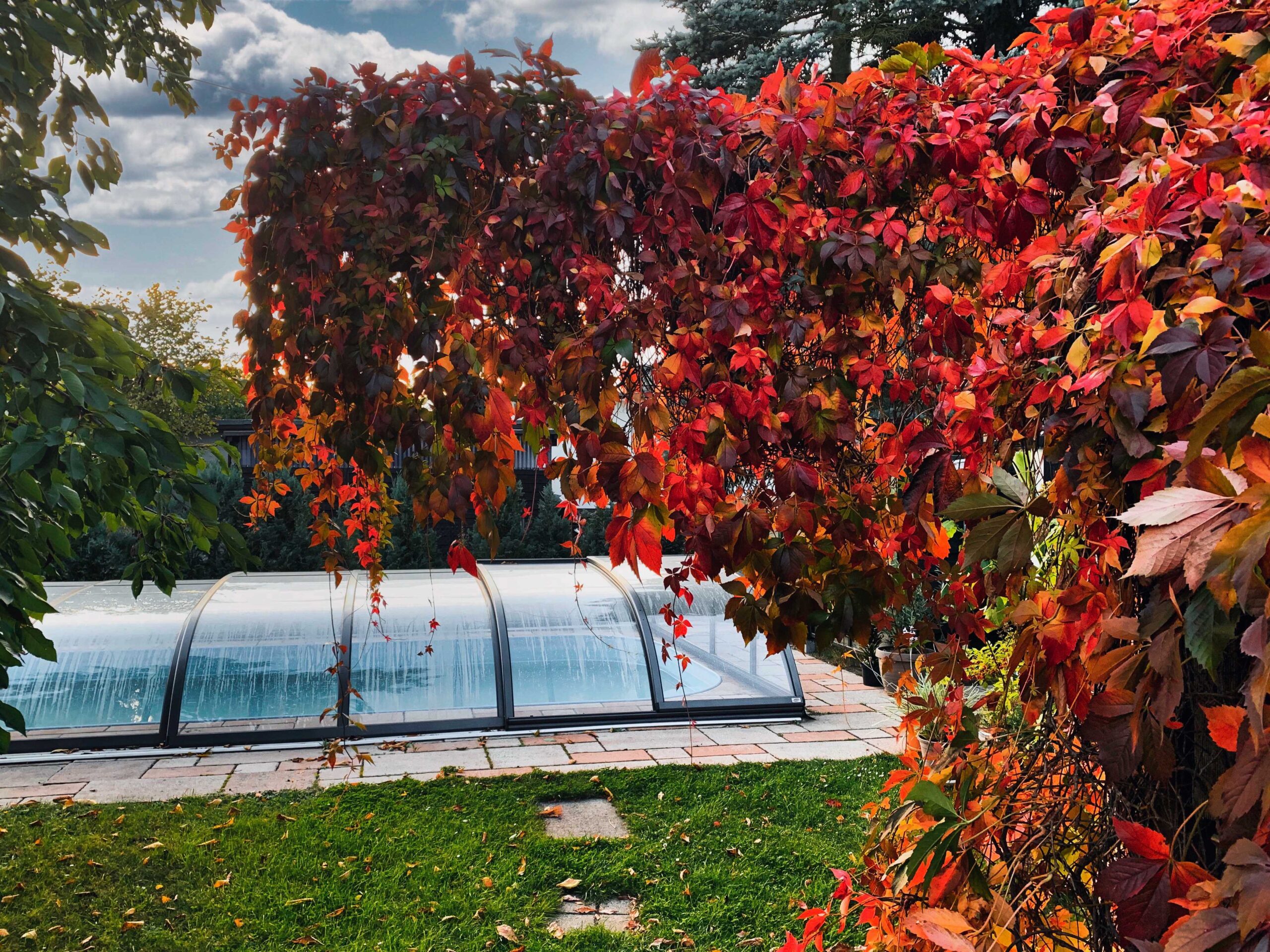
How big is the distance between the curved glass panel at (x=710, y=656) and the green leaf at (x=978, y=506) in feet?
18.7

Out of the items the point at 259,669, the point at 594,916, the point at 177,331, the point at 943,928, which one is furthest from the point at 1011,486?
the point at 177,331

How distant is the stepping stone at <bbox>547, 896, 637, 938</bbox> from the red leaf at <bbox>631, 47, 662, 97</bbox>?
3.45 metres

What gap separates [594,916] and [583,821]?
1034 mm

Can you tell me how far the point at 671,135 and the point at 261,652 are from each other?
5.69 m

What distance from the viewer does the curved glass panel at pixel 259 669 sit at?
243 inches

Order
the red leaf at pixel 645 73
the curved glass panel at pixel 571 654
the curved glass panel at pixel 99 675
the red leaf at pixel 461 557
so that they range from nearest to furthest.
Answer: the red leaf at pixel 461 557 → the red leaf at pixel 645 73 → the curved glass panel at pixel 99 675 → the curved glass panel at pixel 571 654

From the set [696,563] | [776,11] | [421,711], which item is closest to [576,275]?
[696,563]

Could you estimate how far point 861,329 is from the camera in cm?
205

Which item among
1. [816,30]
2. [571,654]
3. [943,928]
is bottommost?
[571,654]

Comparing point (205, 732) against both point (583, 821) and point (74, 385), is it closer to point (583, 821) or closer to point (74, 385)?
point (583, 821)

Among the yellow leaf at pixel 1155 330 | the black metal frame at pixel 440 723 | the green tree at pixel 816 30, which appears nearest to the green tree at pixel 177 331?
the green tree at pixel 816 30

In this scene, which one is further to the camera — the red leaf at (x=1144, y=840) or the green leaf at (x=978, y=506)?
the green leaf at (x=978, y=506)

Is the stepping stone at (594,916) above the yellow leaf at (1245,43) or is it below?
below

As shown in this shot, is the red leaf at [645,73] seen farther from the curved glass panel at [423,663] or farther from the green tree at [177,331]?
the green tree at [177,331]
